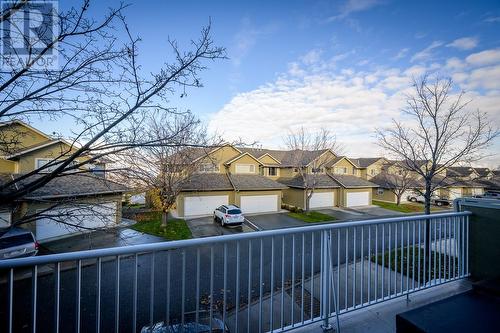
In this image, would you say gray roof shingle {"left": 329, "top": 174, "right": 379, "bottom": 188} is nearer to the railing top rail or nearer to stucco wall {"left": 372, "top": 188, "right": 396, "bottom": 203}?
stucco wall {"left": 372, "top": 188, "right": 396, "bottom": 203}

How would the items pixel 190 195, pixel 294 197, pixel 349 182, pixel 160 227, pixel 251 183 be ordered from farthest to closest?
pixel 349 182
pixel 294 197
pixel 251 183
pixel 190 195
pixel 160 227

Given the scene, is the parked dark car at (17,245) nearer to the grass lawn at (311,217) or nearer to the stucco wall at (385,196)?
the grass lawn at (311,217)

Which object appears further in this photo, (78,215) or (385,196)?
(385,196)

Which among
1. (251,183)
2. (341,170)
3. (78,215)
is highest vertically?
(341,170)

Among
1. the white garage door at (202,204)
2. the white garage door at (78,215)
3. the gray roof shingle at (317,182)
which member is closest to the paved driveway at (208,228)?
the white garage door at (202,204)

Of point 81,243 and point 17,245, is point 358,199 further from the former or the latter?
point 17,245

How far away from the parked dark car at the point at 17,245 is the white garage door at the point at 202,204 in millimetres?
10826

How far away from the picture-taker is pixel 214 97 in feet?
14.6

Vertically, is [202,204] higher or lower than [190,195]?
lower

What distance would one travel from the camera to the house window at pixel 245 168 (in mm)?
23219

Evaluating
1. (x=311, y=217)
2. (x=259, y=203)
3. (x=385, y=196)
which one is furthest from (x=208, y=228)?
(x=385, y=196)

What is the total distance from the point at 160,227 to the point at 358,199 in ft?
70.7

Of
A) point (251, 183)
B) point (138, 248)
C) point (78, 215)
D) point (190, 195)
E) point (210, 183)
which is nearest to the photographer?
point (138, 248)

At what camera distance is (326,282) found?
248cm
